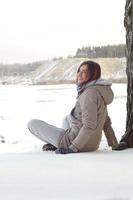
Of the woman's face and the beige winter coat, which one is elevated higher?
the woman's face

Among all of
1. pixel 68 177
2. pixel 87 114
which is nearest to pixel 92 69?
pixel 87 114

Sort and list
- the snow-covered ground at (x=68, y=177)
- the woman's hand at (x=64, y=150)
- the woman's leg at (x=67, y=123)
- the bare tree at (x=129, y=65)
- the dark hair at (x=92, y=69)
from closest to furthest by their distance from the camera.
→ the snow-covered ground at (x=68, y=177) < the woman's hand at (x=64, y=150) < the dark hair at (x=92, y=69) < the bare tree at (x=129, y=65) < the woman's leg at (x=67, y=123)

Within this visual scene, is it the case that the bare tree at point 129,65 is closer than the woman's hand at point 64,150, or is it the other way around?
the woman's hand at point 64,150

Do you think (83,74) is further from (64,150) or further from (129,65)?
(64,150)

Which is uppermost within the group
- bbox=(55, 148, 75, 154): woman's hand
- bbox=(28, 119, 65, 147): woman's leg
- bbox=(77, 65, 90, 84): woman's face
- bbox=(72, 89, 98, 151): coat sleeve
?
bbox=(77, 65, 90, 84): woman's face

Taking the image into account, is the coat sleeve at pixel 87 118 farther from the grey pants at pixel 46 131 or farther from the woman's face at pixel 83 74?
the grey pants at pixel 46 131

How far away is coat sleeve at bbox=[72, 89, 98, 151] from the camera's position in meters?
3.08

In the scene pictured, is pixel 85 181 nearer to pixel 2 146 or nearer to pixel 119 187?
pixel 119 187

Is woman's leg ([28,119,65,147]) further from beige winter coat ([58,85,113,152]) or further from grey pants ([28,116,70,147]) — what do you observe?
beige winter coat ([58,85,113,152])

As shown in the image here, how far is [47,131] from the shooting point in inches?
135

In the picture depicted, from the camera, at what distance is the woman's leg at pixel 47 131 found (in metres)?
3.37

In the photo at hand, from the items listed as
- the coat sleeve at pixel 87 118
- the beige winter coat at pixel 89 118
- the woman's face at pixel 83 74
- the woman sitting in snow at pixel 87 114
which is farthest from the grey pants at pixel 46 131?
the woman's face at pixel 83 74

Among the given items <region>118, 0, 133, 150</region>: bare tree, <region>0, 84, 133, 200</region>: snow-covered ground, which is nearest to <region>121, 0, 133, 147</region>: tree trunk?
<region>118, 0, 133, 150</region>: bare tree

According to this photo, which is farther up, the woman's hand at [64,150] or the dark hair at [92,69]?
the dark hair at [92,69]
